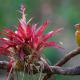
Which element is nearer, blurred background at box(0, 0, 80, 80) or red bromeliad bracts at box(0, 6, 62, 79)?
Result: red bromeliad bracts at box(0, 6, 62, 79)

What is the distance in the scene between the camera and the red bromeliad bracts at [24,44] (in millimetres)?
1058

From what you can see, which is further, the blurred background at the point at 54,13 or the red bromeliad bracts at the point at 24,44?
the blurred background at the point at 54,13

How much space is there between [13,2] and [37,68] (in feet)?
11.8

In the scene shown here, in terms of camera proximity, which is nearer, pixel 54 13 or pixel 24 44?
pixel 24 44

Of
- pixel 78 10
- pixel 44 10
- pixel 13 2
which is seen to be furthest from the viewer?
pixel 44 10

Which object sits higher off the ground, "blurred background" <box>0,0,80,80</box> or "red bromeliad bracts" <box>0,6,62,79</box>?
"red bromeliad bracts" <box>0,6,62,79</box>

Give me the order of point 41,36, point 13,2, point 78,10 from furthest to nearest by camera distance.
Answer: point 78,10 < point 13,2 < point 41,36

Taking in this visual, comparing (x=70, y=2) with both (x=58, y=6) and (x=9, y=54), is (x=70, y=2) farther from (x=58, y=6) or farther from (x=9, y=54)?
(x=9, y=54)

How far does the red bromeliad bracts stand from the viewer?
1.06 metres

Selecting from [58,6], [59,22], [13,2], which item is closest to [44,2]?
[58,6]

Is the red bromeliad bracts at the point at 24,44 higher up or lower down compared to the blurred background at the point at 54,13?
higher up

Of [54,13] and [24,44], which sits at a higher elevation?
[24,44]

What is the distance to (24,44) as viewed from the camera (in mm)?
1068

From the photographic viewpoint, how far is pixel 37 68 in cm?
108
